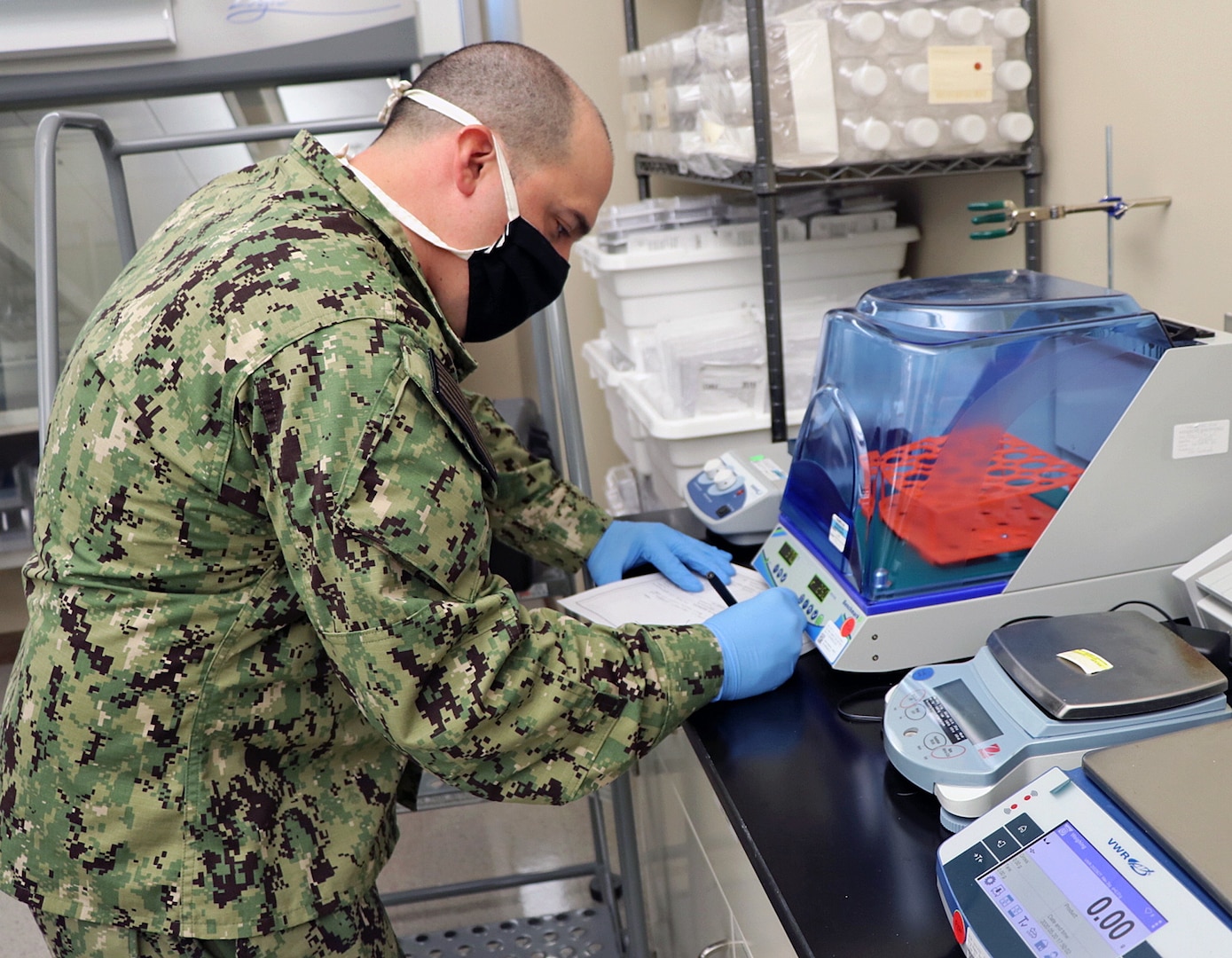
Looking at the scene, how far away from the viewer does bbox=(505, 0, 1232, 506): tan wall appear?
1.35m

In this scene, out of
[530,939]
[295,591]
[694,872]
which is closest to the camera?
[295,591]

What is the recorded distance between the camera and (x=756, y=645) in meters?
1.11

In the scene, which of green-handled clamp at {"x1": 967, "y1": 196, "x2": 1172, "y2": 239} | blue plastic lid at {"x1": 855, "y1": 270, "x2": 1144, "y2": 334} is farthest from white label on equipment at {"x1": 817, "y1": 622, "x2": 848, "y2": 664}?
green-handled clamp at {"x1": 967, "y1": 196, "x2": 1172, "y2": 239}

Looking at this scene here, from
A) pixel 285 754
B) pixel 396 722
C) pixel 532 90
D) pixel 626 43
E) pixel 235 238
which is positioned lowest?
pixel 285 754

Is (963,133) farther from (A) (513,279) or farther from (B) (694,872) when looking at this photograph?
(B) (694,872)

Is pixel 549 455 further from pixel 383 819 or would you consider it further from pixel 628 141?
pixel 383 819

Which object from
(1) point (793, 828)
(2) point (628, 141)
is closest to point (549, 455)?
(2) point (628, 141)

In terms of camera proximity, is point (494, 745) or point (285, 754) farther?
point (285, 754)

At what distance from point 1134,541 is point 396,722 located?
82 cm

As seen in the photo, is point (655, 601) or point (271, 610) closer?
point (271, 610)

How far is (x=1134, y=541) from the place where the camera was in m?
1.12

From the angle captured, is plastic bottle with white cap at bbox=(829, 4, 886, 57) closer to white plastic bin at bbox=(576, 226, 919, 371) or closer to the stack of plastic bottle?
the stack of plastic bottle

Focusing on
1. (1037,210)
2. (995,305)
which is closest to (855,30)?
(1037,210)

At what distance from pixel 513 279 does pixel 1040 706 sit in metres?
0.72
